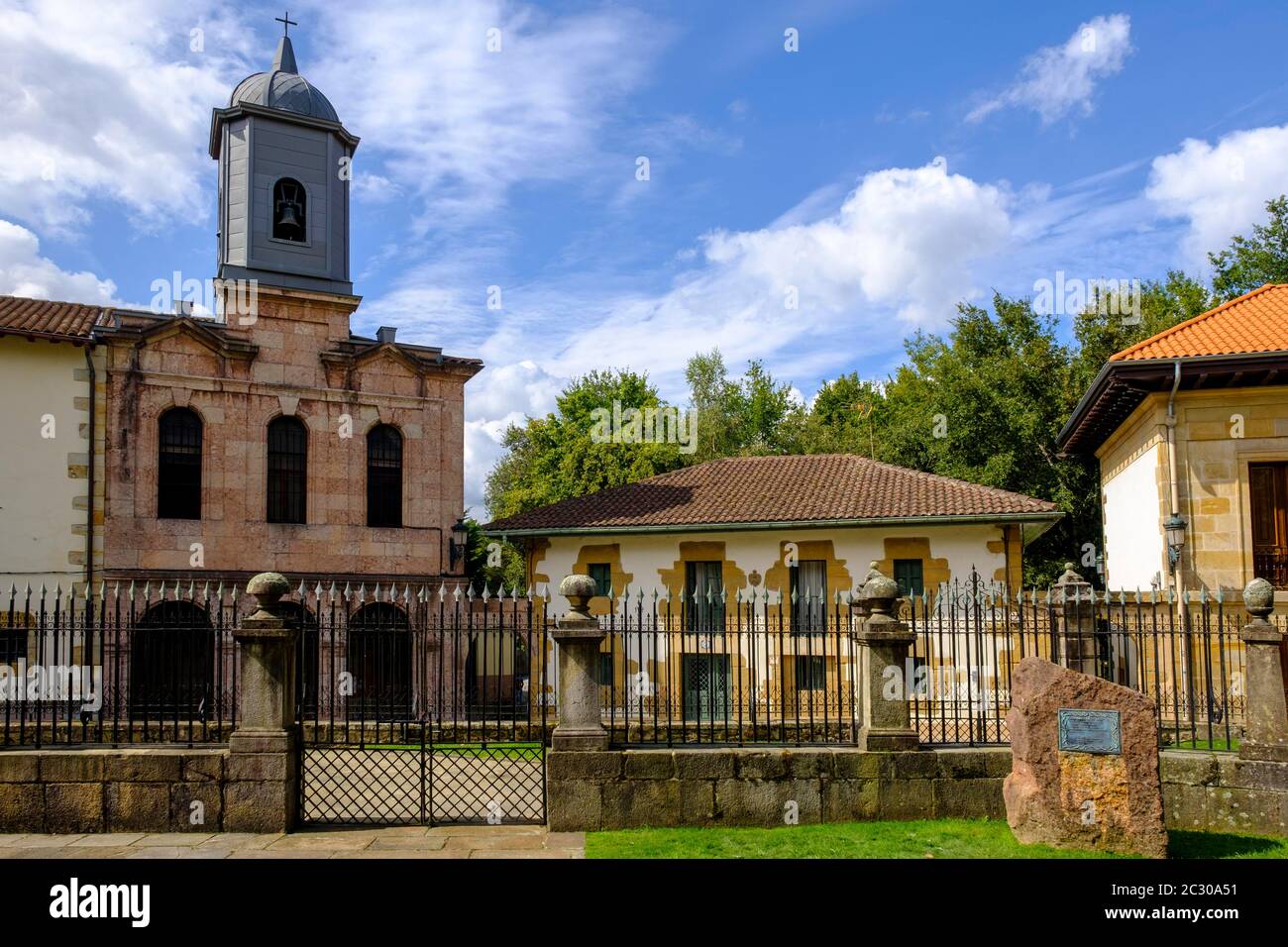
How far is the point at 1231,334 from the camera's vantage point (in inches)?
714

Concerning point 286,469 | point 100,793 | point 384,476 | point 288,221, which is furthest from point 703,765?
point 288,221

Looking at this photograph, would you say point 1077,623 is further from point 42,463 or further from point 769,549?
point 42,463

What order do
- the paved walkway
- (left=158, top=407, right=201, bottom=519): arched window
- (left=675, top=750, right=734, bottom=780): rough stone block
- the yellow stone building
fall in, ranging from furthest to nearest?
(left=158, top=407, right=201, bottom=519): arched window, the yellow stone building, (left=675, top=750, right=734, bottom=780): rough stone block, the paved walkway

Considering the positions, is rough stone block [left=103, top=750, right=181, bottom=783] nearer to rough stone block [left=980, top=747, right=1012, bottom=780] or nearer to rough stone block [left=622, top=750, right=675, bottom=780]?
rough stone block [left=622, top=750, right=675, bottom=780]

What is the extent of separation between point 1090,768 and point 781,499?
15.0m

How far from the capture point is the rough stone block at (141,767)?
32.1 ft

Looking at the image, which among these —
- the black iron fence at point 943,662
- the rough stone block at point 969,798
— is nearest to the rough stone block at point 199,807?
the black iron fence at point 943,662

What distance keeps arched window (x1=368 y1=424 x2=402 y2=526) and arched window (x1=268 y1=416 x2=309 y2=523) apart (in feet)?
4.38

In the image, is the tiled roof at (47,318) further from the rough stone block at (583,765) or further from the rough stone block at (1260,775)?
the rough stone block at (1260,775)

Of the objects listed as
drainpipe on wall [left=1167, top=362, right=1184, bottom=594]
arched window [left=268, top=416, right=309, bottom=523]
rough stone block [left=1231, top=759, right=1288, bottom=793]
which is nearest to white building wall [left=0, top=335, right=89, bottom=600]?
arched window [left=268, top=416, right=309, bottom=523]

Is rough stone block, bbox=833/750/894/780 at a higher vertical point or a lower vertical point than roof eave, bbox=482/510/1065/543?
lower

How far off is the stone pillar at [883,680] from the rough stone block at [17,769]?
783cm

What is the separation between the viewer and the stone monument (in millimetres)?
8477
